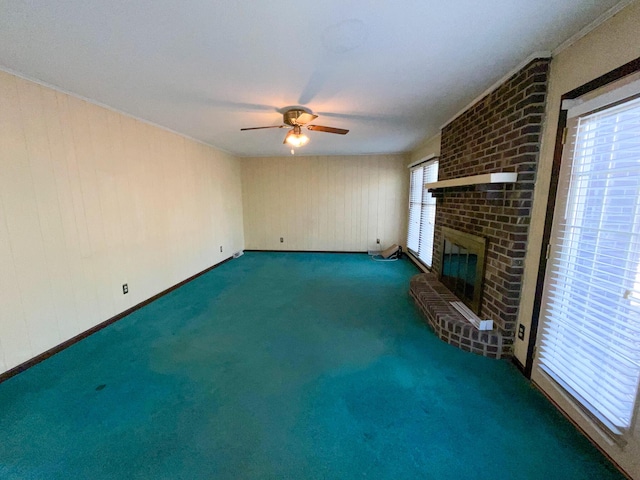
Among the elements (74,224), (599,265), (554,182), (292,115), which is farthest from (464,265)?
(74,224)

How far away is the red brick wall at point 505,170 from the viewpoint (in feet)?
6.11

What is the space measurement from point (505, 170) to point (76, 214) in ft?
12.8

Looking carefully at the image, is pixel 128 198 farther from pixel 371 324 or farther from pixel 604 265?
pixel 604 265

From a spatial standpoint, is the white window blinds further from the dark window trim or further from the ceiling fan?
the dark window trim

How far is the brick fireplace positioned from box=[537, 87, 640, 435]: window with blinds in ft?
0.86

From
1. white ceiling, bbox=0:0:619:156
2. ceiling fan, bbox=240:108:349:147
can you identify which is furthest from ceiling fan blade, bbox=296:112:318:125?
white ceiling, bbox=0:0:619:156

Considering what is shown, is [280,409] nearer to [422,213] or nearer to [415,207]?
[422,213]

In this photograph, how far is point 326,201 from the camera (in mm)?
6086

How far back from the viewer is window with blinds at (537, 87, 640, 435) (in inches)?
49.4

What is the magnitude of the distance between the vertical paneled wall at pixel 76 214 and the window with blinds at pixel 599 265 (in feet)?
13.0

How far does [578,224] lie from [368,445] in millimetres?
1803

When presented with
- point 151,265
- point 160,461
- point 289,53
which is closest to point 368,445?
point 160,461

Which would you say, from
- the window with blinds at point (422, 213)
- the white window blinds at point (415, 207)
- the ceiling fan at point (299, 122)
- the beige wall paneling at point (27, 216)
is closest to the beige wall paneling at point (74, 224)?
the beige wall paneling at point (27, 216)

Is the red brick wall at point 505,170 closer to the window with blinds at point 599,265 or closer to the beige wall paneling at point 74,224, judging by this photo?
the window with blinds at point 599,265
